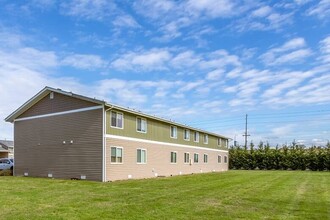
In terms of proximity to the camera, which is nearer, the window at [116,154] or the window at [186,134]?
the window at [116,154]

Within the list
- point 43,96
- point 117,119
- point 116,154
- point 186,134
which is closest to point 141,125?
point 117,119

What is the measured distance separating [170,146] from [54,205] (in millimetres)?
19755

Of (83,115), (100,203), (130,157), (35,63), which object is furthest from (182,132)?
(100,203)

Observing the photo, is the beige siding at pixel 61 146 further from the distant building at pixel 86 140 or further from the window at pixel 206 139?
the window at pixel 206 139

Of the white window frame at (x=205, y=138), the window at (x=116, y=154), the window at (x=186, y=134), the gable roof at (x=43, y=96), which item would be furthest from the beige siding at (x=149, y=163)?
the gable roof at (x=43, y=96)

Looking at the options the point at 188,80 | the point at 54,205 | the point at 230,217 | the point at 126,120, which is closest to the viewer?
the point at 230,217

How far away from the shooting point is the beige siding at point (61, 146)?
21.0 m

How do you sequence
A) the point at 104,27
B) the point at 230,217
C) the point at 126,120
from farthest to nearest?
the point at 126,120, the point at 104,27, the point at 230,217

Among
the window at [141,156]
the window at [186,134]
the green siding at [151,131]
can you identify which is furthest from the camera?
the window at [186,134]

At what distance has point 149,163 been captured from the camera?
25.7 meters

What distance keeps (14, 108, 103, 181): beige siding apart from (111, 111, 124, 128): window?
104cm

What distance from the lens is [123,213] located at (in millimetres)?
9141

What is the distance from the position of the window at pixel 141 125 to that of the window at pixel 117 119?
210 cm

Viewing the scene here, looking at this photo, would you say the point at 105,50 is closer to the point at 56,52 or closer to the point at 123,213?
the point at 56,52
